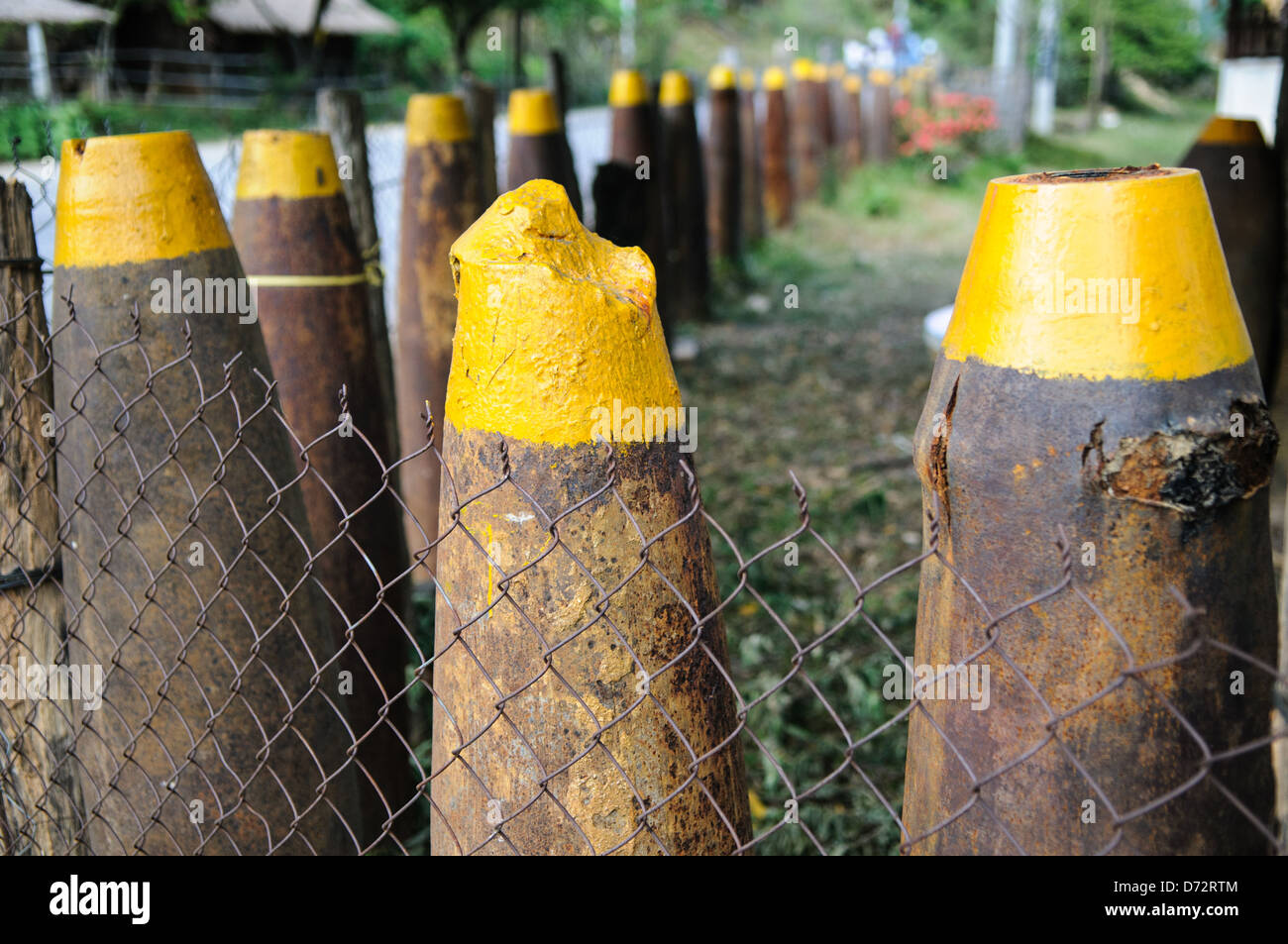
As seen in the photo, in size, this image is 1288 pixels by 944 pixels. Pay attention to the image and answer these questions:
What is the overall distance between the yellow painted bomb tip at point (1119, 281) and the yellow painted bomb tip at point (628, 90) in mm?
7152

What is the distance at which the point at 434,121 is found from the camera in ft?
14.5

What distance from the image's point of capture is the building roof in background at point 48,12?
59.0ft

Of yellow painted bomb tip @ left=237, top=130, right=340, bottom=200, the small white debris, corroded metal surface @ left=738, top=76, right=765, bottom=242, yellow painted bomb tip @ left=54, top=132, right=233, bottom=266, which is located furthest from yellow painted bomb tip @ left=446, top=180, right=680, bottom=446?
corroded metal surface @ left=738, top=76, right=765, bottom=242

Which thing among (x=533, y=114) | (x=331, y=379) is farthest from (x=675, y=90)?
(x=331, y=379)

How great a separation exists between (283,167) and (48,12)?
18.9 m

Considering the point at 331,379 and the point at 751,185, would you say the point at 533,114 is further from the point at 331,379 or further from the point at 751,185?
the point at 751,185

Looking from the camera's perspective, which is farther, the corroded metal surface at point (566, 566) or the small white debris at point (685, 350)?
the small white debris at point (685, 350)

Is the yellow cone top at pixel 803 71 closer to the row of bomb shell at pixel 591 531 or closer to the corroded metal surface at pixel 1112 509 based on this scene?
the row of bomb shell at pixel 591 531

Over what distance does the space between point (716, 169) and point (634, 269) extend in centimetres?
976

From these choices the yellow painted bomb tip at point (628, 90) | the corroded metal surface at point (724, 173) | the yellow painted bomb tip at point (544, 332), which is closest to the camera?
the yellow painted bomb tip at point (544, 332)

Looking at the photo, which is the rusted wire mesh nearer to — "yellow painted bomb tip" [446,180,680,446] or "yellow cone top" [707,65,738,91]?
"yellow painted bomb tip" [446,180,680,446]

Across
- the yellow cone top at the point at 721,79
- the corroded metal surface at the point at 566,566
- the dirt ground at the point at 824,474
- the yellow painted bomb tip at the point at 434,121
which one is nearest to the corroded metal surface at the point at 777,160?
the dirt ground at the point at 824,474

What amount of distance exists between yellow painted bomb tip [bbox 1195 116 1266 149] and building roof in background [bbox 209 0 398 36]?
20.1 m

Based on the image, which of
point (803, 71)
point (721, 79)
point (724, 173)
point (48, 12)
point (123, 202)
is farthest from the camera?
point (48, 12)
